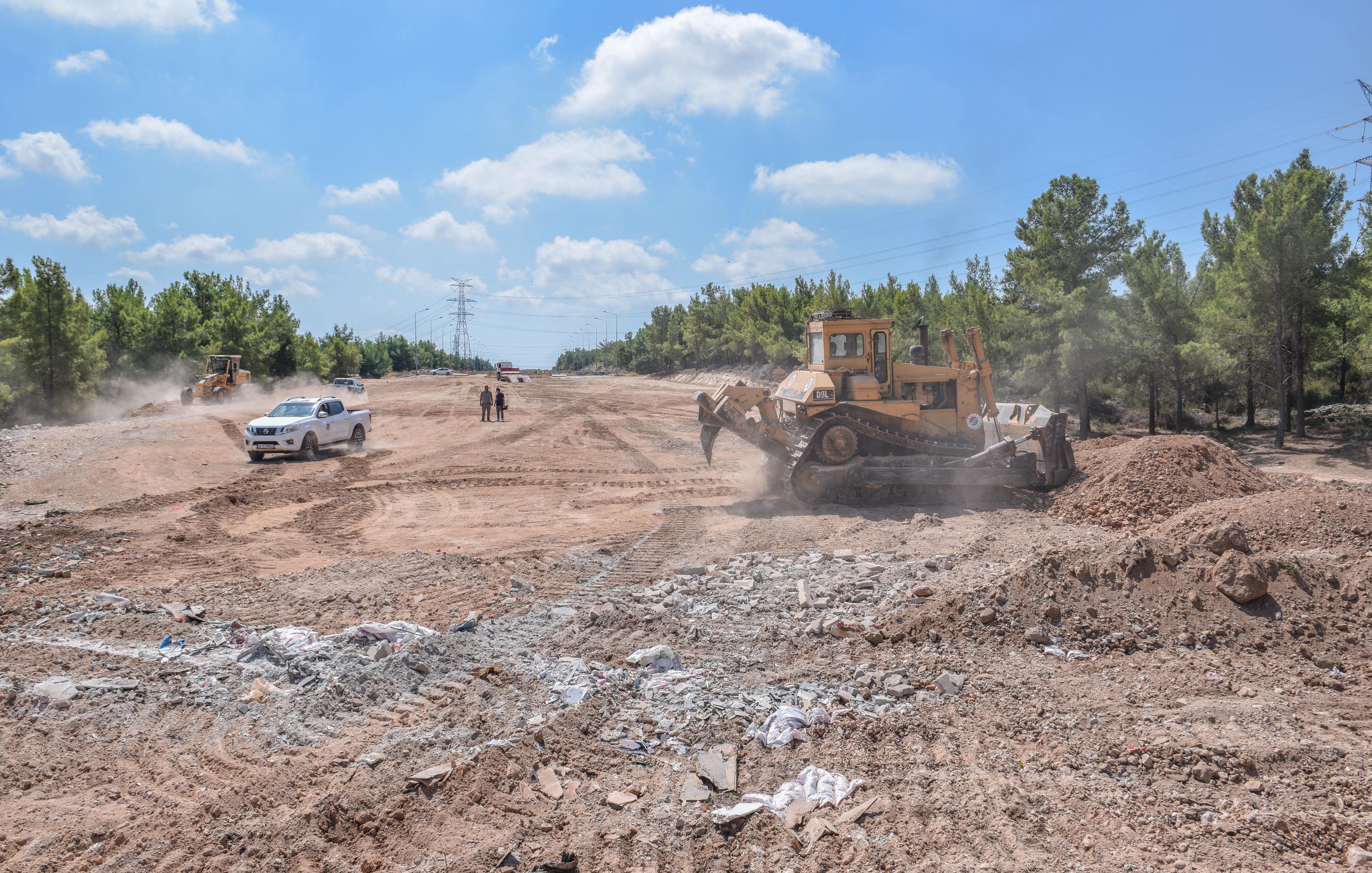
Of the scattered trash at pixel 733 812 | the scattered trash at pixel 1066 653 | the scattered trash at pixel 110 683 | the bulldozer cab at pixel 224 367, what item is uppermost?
the bulldozer cab at pixel 224 367

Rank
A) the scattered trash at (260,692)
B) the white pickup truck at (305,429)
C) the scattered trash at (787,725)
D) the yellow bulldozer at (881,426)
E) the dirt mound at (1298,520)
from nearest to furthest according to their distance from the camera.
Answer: the scattered trash at (787,725)
the scattered trash at (260,692)
the dirt mound at (1298,520)
the yellow bulldozer at (881,426)
the white pickup truck at (305,429)

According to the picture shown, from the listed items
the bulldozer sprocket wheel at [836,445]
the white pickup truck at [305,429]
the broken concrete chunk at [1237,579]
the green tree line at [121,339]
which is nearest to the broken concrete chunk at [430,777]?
the broken concrete chunk at [1237,579]

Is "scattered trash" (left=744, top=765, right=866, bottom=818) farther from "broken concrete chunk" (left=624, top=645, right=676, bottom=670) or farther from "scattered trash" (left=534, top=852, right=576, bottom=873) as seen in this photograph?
"broken concrete chunk" (left=624, top=645, right=676, bottom=670)

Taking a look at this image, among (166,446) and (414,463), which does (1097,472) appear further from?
(166,446)

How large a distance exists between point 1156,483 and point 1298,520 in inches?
96.1

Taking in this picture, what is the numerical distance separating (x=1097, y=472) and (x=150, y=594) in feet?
44.5

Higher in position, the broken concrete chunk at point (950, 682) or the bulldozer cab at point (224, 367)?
the bulldozer cab at point (224, 367)

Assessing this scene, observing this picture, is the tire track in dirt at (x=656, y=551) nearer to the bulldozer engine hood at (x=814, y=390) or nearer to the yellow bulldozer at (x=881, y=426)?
the yellow bulldozer at (x=881, y=426)

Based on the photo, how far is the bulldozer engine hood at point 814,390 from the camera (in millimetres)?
13234

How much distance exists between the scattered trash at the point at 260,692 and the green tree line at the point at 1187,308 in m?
18.3

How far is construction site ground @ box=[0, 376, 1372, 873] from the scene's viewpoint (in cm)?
430

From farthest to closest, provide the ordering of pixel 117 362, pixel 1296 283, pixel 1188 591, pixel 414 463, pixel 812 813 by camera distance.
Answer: pixel 117 362, pixel 1296 283, pixel 414 463, pixel 1188 591, pixel 812 813

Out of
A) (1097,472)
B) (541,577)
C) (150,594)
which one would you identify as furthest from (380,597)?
(1097,472)

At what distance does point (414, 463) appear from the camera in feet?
65.9
